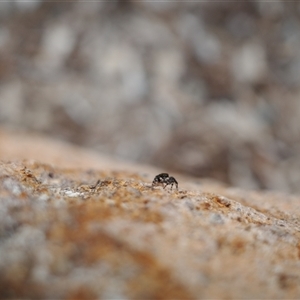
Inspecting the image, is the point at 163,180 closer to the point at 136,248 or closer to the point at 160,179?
the point at 160,179

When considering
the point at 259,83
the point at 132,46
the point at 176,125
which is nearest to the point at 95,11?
the point at 132,46

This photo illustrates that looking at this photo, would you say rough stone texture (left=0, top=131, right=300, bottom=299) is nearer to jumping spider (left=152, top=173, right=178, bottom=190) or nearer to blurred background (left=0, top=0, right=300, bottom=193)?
jumping spider (left=152, top=173, right=178, bottom=190)

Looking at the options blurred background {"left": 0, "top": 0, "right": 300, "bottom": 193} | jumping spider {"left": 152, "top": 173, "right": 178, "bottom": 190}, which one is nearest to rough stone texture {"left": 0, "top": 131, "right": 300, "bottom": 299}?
jumping spider {"left": 152, "top": 173, "right": 178, "bottom": 190}

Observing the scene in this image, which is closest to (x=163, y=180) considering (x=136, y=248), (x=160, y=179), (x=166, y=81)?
(x=160, y=179)

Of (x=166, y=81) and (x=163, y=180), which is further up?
(x=166, y=81)

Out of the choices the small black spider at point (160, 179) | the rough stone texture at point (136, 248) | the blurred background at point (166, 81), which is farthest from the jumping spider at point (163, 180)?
the blurred background at point (166, 81)

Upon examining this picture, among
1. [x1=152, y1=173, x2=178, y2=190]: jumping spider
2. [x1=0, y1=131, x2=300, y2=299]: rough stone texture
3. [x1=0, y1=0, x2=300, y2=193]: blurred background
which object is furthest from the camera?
[x1=0, y1=0, x2=300, y2=193]: blurred background
